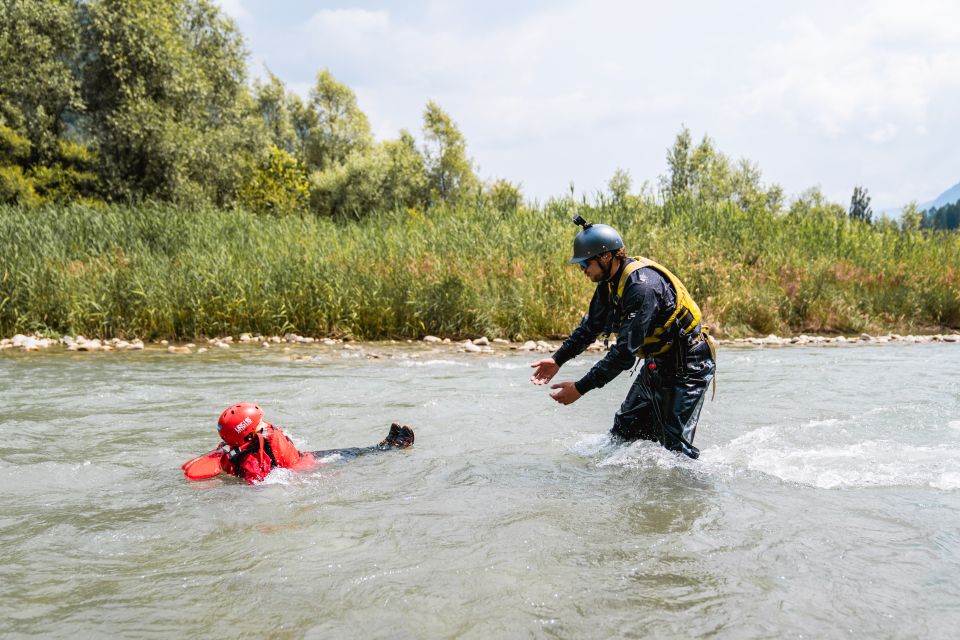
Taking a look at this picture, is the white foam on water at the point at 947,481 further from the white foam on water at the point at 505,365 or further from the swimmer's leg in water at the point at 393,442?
the white foam on water at the point at 505,365

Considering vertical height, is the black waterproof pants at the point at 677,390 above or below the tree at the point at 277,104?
below

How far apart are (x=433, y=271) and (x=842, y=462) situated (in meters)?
9.14

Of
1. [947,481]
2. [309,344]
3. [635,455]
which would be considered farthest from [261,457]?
[309,344]

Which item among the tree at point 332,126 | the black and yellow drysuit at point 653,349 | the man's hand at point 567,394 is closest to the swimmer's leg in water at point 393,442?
the black and yellow drysuit at point 653,349

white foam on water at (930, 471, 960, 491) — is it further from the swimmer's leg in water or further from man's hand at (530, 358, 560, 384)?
the swimmer's leg in water

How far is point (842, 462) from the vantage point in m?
5.86

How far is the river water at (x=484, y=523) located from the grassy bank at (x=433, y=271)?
495 cm

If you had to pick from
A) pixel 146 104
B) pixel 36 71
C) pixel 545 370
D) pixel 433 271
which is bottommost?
pixel 545 370

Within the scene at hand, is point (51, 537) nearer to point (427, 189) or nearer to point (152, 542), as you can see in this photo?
point (152, 542)

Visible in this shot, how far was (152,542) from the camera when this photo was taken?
13.7ft

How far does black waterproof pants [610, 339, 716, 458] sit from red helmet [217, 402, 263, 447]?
282 centimetres

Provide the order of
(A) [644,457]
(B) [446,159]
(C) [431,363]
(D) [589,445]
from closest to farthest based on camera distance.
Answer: (A) [644,457] → (D) [589,445] → (C) [431,363] → (B) [446,159]

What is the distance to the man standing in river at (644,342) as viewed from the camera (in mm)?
4848

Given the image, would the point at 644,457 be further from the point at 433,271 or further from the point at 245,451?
the point at 433,271
